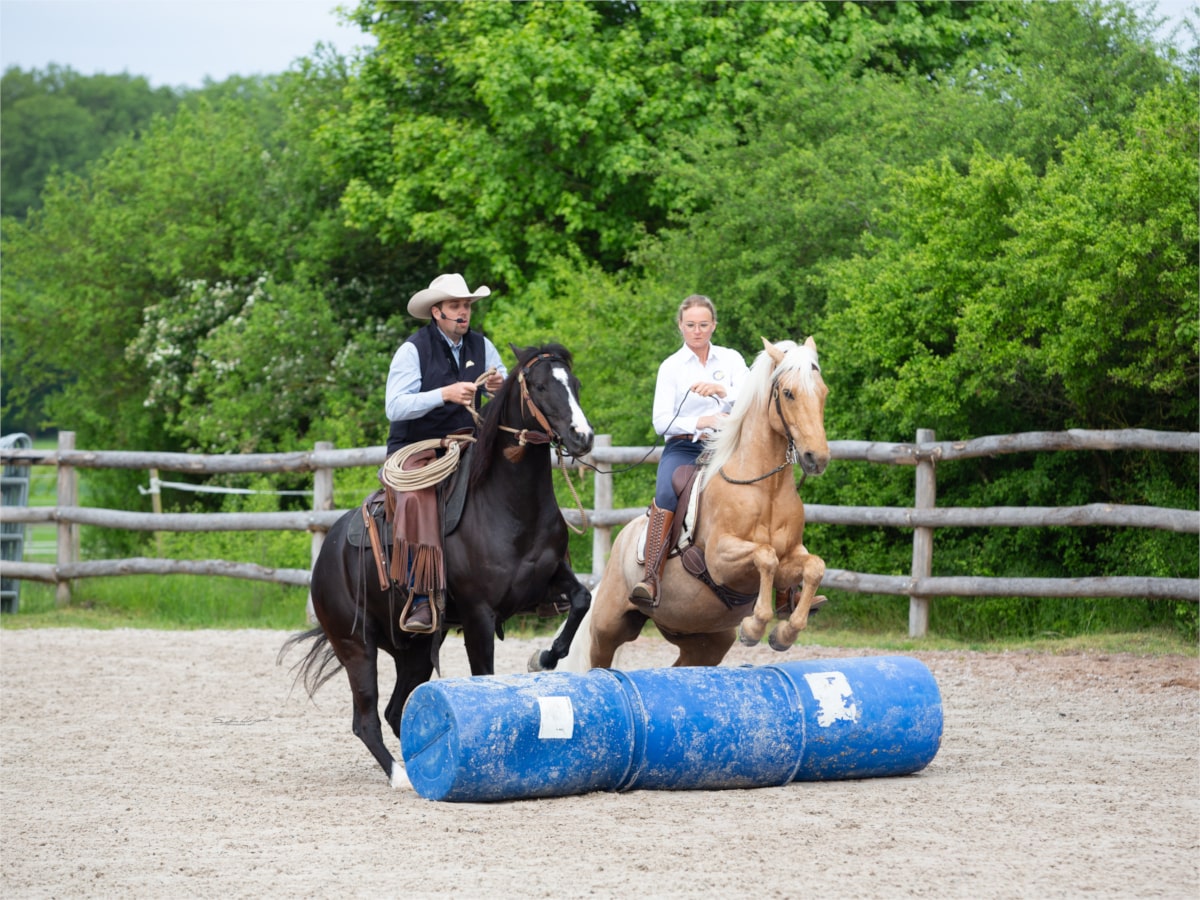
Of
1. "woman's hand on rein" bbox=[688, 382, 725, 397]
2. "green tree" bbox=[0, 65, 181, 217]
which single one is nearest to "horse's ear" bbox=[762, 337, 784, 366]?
"woman's hand on rein" bbox=[688, 382, 725, 397]

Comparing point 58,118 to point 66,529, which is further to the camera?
point 58,118

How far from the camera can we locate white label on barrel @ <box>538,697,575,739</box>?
5.80 meters

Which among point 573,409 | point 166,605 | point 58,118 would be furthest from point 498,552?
point 58,118

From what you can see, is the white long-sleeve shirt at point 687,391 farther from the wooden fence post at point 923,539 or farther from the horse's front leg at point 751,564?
the wooden fence post at point 923,539

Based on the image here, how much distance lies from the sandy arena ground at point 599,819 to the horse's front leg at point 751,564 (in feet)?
2.57

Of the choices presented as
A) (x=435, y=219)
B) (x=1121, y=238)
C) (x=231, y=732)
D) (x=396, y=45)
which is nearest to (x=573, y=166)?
(x=435, y=219)

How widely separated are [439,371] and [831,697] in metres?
2.55

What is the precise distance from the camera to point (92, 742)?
308 inches

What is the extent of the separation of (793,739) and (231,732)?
3.75 m

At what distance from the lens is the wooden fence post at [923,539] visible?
11.7 meters

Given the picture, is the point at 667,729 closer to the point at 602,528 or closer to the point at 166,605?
the point at 602,528

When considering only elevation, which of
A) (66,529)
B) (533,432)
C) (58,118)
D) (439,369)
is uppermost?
(58,118)

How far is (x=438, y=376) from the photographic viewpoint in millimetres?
7051

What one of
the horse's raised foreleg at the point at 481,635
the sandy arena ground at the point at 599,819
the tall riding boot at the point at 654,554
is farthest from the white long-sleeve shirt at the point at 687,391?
the sandy arena ground at the point at 599,819
